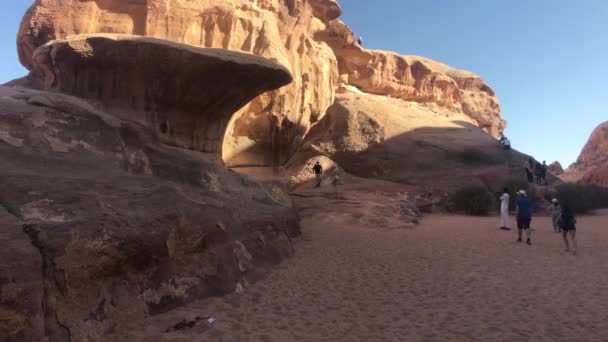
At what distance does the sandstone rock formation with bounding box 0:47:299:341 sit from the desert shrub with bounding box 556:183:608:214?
15900 millimetres

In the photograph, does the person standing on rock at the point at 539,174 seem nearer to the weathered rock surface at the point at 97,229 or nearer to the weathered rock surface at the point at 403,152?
the weathered rock surface at the point at 403,152

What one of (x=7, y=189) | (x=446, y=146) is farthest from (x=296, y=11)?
(x=7, y=189)

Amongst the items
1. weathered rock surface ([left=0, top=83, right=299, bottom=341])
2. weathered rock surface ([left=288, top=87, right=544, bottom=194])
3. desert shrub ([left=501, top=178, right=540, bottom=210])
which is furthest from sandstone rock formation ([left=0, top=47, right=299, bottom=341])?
desert shrub ([left=501, top=178, right=540, bottom=210])

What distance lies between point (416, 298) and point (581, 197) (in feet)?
56.7

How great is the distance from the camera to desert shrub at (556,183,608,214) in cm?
1741

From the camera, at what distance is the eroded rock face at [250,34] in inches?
478

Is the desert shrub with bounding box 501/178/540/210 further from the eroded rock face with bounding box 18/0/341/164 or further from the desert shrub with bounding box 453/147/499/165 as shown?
the eroded rock face with bounding box 18/0/341/164

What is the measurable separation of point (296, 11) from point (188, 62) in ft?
40.0

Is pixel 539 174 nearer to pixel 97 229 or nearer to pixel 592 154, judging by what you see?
pixel 97 229

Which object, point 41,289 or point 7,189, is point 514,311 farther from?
point 7,189

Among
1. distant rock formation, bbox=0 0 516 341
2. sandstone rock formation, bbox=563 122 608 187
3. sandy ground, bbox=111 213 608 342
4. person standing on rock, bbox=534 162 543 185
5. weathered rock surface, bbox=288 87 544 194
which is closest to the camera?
distant rock formation, bbox=0 0 516 341

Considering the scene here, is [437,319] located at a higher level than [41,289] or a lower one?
lower

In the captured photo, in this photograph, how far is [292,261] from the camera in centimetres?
667

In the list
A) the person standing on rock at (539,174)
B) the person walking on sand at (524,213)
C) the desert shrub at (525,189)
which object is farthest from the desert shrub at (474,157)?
the person walking on sand at (524,213)
